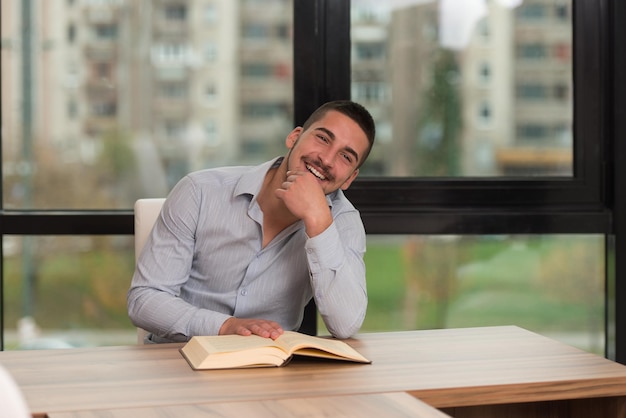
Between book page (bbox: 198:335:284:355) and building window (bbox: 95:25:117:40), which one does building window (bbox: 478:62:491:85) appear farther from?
book page (bbox: 198:335:284:355)

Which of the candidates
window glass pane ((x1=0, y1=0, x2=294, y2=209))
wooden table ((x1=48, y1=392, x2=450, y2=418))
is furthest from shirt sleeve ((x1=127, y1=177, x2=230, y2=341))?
window glass pane ((x1=0, y1=0, x2=294, y2=209))

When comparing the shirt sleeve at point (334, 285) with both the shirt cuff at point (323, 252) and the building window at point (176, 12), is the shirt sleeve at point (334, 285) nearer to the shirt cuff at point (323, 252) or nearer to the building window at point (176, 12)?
the shirt cuff at point (323, 252)

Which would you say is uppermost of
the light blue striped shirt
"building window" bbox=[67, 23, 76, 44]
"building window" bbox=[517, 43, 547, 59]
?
"building window" bbox=[67, 23, 76, 44]

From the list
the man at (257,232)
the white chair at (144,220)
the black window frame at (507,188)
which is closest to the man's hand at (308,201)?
the man at (257,232)

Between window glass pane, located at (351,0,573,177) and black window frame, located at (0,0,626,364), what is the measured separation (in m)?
0.06

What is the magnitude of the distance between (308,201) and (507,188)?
1226mm

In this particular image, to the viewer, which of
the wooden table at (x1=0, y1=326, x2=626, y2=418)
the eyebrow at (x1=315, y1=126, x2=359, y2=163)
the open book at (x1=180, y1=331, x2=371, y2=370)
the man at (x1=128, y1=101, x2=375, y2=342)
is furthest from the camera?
the eyebrow at (x1=315, y1=126, x2=359, y2=163)

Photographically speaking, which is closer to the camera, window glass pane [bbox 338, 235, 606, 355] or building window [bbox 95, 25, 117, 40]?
building window [bbox 95, 25, 117, 40]

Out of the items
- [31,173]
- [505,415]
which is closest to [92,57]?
Answer: [31,173]

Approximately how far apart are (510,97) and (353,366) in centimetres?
174

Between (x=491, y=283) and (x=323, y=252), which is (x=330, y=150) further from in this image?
(x=491, y=283)

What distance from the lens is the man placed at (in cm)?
221

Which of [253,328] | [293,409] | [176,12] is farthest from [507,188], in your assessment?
[293,409]

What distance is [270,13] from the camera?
313 cm
